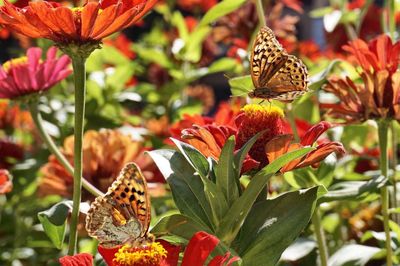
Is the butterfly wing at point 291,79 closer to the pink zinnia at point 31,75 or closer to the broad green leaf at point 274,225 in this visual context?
the broad green leaf at point 274,225

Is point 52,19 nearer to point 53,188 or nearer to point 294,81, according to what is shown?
point 294,81

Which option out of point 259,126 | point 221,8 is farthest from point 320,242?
point 221,8

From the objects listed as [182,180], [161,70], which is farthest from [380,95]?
[161,70]

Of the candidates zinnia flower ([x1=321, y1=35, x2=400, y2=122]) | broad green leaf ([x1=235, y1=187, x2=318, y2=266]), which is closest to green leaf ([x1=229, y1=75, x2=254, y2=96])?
zinnia flower ([x1=321, y1=35, x2=400, y2=122])

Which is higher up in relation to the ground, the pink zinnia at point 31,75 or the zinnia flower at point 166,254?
the pink zinnia at point 31,75

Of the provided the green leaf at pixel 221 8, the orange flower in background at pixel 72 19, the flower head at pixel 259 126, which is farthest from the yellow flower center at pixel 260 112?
the green leaf at pixel 221 8

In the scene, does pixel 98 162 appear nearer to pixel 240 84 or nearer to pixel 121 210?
pixel 240 84

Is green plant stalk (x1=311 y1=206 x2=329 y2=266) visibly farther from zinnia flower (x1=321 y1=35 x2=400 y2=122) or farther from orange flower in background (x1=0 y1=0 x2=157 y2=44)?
orange flower in background (x1=0 y1=0 x2=157 y2=44)
